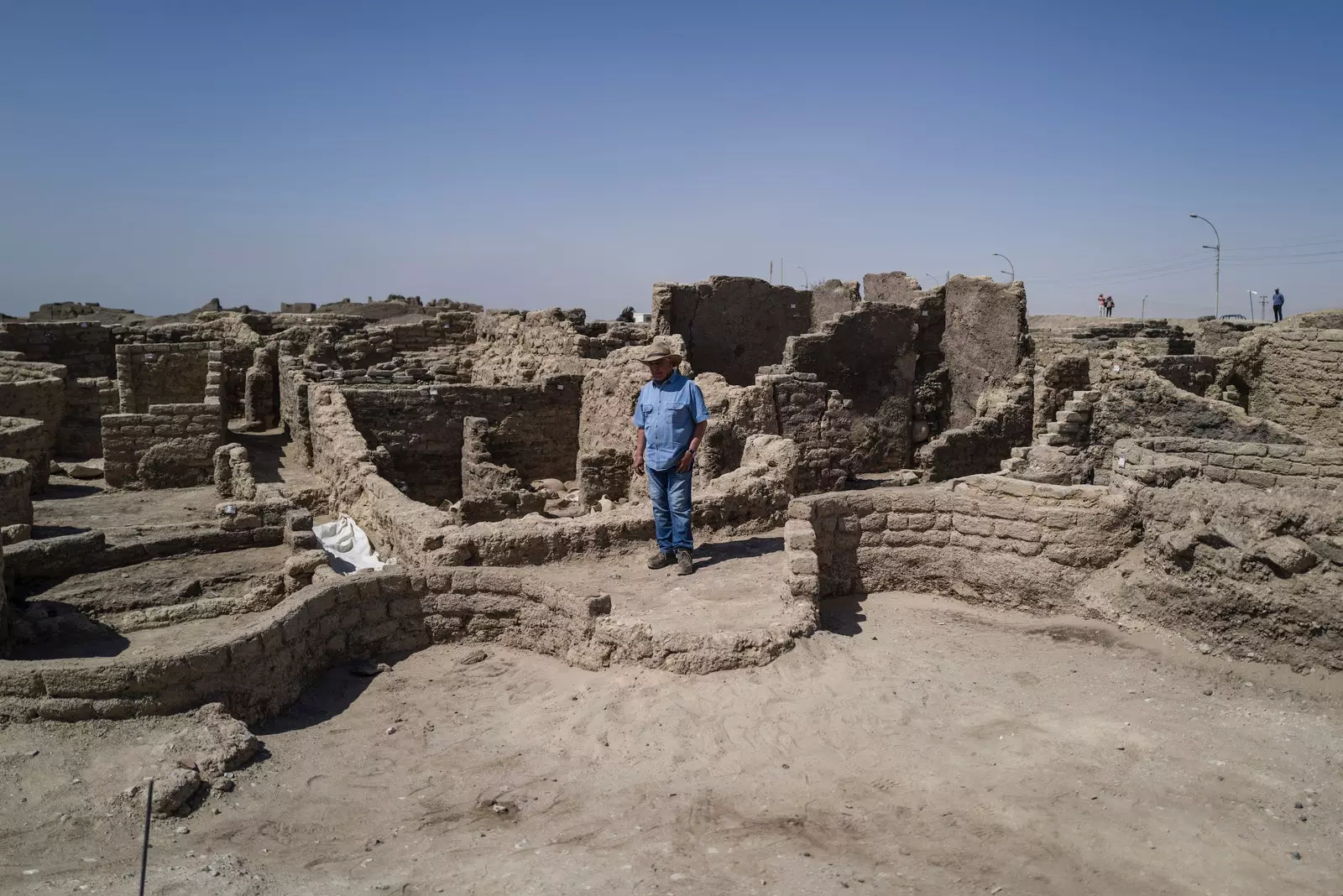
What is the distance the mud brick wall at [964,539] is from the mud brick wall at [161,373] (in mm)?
12901

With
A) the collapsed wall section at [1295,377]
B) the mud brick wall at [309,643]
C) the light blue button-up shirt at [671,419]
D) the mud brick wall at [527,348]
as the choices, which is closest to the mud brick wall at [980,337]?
the collapsed wall section at [1295,377]

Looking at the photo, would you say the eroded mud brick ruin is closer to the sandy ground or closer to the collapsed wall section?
the collapsed wall section

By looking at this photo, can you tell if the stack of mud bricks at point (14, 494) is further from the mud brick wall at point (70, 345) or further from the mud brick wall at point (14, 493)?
the mud brick wall at point (70, 345)

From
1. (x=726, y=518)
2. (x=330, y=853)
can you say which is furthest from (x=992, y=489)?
(x=330, y=853)

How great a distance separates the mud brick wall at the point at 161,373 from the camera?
1658 centimetres

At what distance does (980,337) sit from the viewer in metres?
16.4

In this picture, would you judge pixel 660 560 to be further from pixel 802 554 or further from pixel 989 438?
pixel 989 438

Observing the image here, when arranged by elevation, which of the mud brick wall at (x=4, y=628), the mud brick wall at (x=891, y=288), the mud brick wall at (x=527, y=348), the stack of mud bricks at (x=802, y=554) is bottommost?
the mud brick wall at (x=4, y=628)

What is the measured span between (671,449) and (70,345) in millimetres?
19649

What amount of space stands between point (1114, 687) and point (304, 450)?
11.4 m

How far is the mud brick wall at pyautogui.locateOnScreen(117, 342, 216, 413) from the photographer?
16578 mm

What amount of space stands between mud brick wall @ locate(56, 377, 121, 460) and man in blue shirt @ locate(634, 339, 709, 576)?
12.7 m

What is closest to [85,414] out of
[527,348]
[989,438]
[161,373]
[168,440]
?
[161,373]

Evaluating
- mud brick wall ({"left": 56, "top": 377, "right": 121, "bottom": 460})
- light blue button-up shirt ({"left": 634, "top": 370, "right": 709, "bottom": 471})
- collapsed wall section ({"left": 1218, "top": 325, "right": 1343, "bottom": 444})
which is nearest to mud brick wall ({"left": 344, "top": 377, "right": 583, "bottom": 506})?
mud brick wall ({"left": 56, "top": 377, "right": 121, "bottom": 460})
